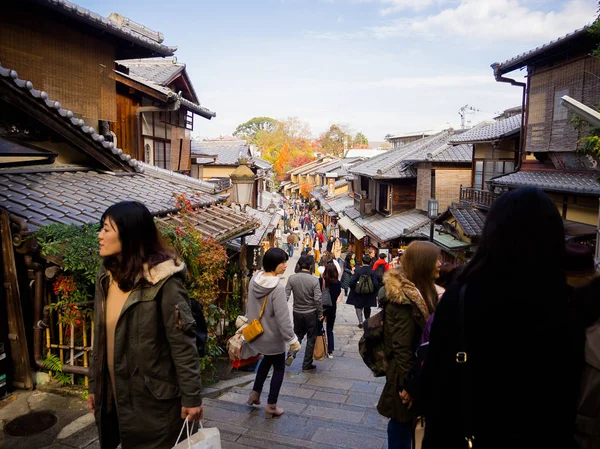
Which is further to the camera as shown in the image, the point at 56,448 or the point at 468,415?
the point at 56,448

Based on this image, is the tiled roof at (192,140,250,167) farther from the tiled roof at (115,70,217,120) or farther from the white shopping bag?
the white shopping bag

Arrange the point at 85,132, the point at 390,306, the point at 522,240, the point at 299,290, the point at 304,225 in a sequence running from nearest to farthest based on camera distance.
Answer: the point at 522,240, the point at 390,306, the point at 299,290, the point at 85,132, the point at 304,225

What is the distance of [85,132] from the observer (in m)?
6.98

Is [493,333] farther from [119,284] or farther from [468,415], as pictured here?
[119,284]

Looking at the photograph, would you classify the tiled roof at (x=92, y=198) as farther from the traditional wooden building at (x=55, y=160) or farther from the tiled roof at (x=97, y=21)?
the tiled roof at (x=97, y=21)

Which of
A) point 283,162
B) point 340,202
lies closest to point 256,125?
point 283,162

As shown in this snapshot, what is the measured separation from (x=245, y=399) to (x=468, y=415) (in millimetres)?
3958

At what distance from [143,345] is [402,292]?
182cm

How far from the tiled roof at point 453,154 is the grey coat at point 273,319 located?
17211 millimetres

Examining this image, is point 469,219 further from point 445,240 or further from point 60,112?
point 60,112

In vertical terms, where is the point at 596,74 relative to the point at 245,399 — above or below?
above

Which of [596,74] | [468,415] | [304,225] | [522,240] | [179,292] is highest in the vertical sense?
[596,74]

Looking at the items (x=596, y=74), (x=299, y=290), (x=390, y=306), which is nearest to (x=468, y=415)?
(x=390, y=306)

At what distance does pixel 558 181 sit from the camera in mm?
11906
